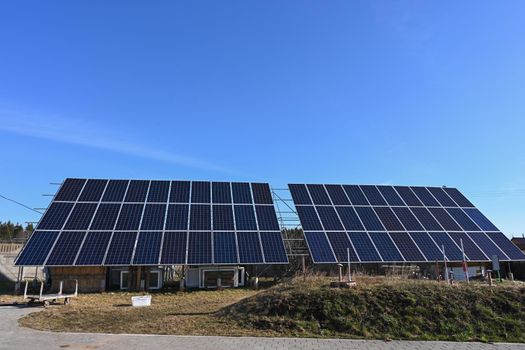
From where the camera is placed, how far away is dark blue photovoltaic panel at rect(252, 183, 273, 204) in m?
31.3

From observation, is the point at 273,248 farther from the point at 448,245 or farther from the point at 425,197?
the point at 425,197

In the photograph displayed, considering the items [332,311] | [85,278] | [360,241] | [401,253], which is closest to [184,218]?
[85,278]

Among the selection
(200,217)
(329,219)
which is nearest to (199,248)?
(200,217)

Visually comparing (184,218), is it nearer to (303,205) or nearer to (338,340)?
(303,205)

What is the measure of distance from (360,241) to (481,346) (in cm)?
1667

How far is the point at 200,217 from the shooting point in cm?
2858

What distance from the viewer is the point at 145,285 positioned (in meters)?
25.0

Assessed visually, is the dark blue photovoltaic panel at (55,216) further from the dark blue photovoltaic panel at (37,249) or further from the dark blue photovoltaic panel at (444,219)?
the dark blue photovoltaic panel at (444,219)

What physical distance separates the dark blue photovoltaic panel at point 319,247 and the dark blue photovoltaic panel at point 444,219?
987cm

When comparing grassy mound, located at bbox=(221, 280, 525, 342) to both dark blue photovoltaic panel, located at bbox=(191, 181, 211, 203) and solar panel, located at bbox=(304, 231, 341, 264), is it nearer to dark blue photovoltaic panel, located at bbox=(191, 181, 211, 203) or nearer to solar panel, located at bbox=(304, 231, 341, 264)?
solar panel, located at bbox=(304, 231, 341, 264)

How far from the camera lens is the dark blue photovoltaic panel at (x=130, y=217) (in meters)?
26.9

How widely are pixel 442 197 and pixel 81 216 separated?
28148 mm

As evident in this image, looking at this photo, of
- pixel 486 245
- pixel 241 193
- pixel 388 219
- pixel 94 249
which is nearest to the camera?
pixel 94 249

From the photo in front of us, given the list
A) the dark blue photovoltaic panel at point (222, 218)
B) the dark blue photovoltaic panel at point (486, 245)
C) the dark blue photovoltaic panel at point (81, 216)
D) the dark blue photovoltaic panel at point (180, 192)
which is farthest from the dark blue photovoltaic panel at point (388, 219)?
the dark blue photovoltaic panel at point (81, 216)
